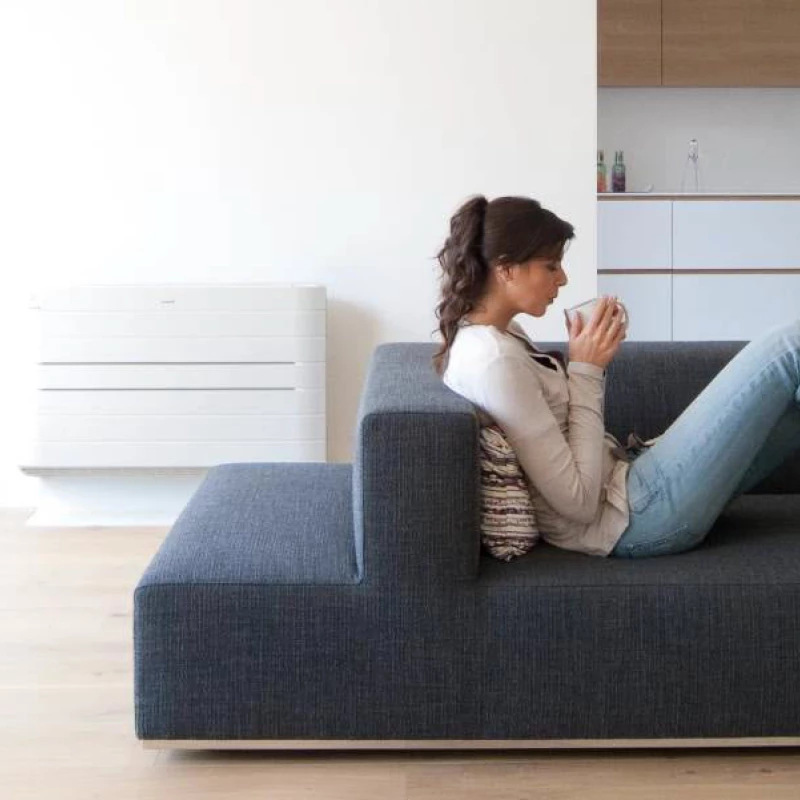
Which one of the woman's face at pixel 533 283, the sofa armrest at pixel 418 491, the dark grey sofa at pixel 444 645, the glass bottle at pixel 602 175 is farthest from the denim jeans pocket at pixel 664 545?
the glass bottle at pixel 602 175

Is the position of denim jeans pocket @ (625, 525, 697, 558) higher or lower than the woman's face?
lower

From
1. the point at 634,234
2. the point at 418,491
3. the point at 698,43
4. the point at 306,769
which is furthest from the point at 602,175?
the point at 306,769

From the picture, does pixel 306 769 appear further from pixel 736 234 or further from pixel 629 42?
pixel 629 42

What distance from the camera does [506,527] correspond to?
111 inches

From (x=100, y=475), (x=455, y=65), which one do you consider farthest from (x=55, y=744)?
(x=455, y=65)

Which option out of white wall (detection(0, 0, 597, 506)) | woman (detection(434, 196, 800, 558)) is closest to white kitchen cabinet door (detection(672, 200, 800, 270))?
white wall (detection(0, 0, 597, 506))

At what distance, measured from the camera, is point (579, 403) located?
9.34 ft

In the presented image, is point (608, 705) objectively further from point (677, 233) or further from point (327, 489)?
point (677, 233)

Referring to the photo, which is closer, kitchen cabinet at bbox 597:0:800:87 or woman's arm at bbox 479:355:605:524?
woman's arm at bbox 479:355:605:524

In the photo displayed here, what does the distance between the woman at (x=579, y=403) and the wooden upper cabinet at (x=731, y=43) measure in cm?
423

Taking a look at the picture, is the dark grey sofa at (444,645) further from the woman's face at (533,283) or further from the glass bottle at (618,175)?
the glass bottle at (618,175)

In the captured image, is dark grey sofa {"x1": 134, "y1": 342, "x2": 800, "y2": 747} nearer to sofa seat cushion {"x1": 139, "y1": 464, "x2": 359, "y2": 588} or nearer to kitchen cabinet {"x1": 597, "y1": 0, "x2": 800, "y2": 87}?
sofa seat cushion {"x1": 139, "y1": 464, "x2": 359, "y2": 588}

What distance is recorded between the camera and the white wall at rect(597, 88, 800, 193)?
7.19 meters

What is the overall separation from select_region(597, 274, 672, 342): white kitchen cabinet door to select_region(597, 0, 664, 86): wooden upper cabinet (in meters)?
0.91
